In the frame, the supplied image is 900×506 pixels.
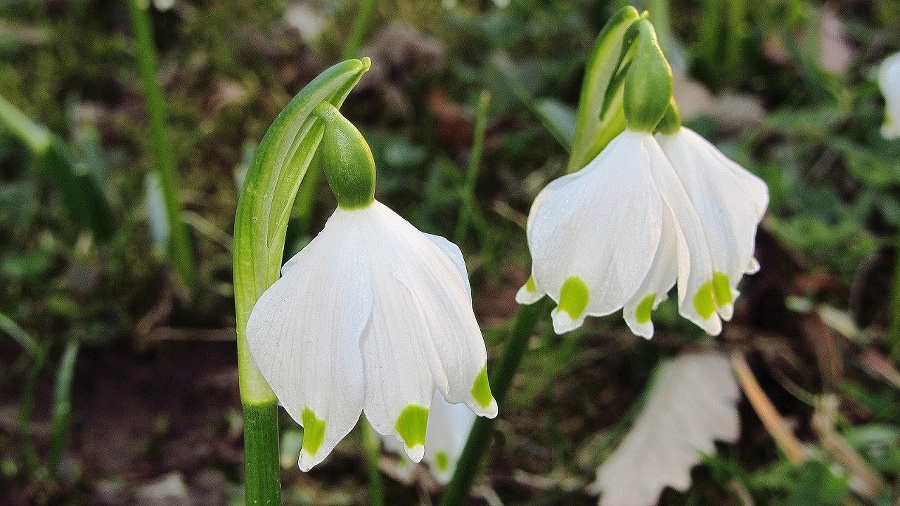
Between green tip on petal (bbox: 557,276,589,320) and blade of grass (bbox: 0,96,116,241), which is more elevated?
green tip on petal (bbox: 557,276,589,320)

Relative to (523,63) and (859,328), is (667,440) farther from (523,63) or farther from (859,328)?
(523,63)

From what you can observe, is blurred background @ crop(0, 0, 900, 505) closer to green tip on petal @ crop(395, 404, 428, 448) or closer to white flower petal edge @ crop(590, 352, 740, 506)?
white flower petal edge @ crop(590, 352, 740, 506)

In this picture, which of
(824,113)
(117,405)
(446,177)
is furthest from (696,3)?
(117,405)

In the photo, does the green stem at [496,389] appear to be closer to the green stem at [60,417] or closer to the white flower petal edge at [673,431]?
the white flower petal edge at [673,431]

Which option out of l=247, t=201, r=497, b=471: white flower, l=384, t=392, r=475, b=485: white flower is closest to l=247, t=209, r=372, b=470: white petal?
Result: l=247, t=201, r=497, b=471: white flower

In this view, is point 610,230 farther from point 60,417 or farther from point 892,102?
point 60,417

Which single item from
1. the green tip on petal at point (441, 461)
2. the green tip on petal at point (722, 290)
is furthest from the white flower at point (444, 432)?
the green tip on petal at point (722, 290)
